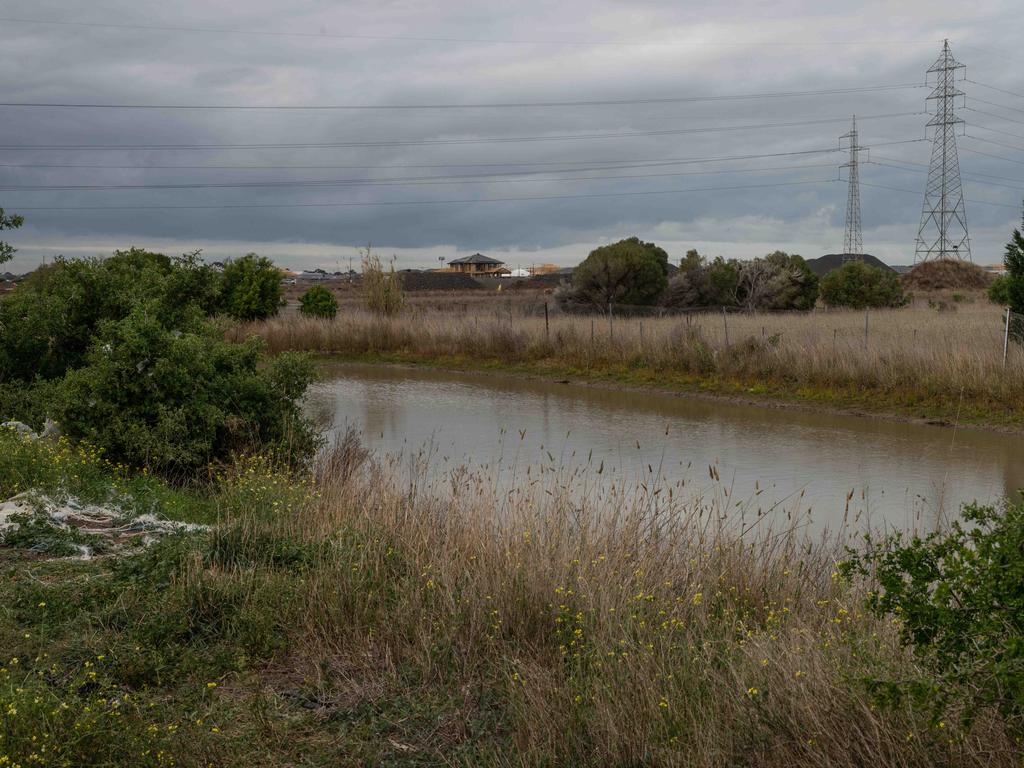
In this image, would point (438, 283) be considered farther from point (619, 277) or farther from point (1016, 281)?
point (1016, 281)

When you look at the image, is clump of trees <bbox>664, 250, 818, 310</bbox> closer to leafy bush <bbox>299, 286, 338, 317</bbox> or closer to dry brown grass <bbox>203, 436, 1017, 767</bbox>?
leafy bush <bbox>299, 286, 338, 317</bbox>

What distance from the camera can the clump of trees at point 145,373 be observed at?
9.62 metres

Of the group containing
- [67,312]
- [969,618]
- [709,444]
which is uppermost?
[67,312]

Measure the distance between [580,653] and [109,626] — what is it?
2.39 metres

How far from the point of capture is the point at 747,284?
37781 mm

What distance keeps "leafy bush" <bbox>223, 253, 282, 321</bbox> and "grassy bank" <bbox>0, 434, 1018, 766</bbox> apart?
87.3 ft

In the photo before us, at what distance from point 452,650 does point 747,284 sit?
34.5 meters

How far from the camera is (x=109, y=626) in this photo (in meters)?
5.02

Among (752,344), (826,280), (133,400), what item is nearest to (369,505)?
(133,400)

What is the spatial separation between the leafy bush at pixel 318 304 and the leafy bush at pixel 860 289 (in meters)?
18.2

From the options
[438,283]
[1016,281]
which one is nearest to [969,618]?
[1016,281]

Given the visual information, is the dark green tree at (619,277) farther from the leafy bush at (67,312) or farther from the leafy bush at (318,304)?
the leafy bush at (67,312)

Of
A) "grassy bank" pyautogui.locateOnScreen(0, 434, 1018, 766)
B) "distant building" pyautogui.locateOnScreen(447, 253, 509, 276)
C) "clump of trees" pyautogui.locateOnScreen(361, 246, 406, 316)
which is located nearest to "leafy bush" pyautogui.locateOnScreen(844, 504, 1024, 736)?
"grassy bank" pyautogui.locateOnScreen(0, 434, 1018, 766)

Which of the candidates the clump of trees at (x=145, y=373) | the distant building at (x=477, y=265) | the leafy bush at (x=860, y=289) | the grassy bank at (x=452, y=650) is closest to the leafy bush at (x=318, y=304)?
the leafy bush at (x=860, y=289)
